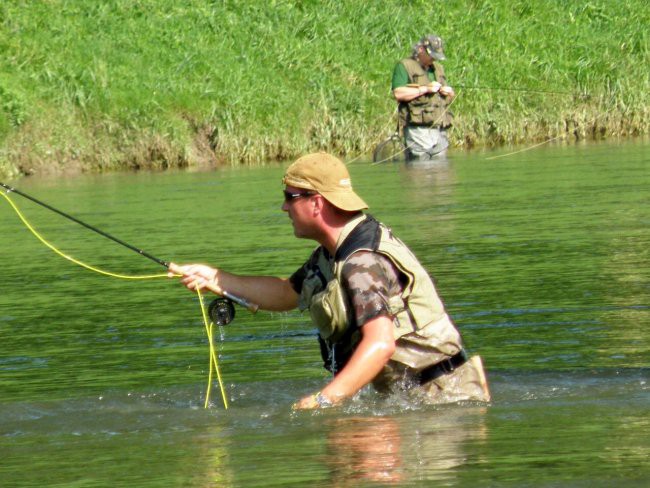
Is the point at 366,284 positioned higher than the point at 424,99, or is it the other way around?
the point at 366,284

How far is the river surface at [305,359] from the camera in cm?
477

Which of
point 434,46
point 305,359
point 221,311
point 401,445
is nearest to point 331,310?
point 401,445

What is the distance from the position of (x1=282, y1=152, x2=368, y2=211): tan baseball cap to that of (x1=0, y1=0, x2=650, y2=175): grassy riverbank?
15.6m

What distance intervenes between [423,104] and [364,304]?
1409cm

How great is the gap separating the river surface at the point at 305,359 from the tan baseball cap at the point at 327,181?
72 cm

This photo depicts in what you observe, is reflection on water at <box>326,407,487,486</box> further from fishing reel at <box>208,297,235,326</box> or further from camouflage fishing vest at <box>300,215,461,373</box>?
fishing reel at <box>208,297,235,326</box>

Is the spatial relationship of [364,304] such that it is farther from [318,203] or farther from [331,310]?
[318,203]

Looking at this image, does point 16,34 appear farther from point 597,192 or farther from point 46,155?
point 597,192

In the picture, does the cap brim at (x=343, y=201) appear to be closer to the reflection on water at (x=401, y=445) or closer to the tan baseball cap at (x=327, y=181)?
the tan baseball cap at (x=327, y=181)

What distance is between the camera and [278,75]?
2366 centimetres

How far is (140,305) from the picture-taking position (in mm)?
8695

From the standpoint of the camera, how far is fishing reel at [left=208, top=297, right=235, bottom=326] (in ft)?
19.9

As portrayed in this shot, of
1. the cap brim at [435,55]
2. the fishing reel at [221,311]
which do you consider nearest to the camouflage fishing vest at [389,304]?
the fishing reel at [221,311]

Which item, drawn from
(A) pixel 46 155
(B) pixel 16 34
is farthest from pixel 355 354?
(B) pixel 16 34
